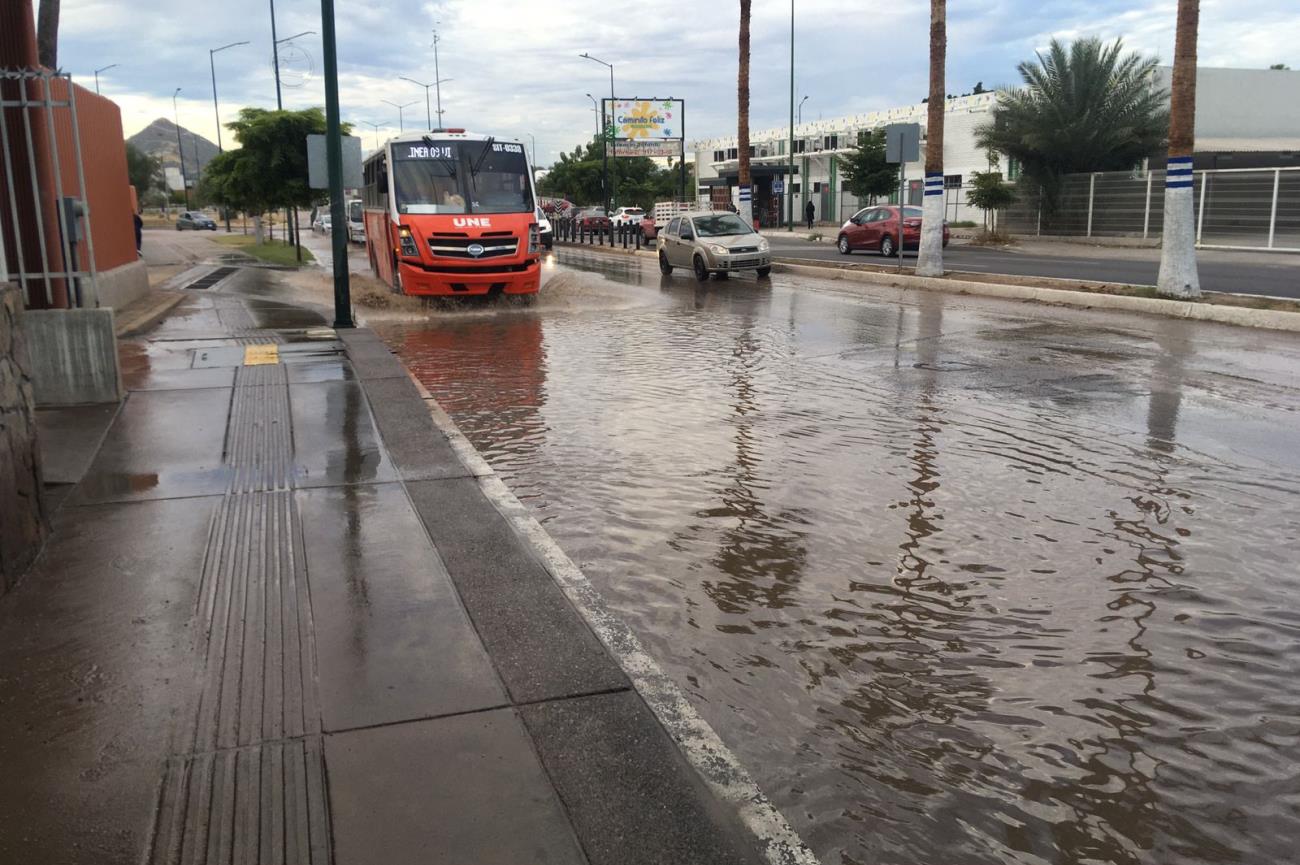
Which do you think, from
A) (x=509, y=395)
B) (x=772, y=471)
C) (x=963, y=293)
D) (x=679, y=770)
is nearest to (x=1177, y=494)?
(x=772, y=471)

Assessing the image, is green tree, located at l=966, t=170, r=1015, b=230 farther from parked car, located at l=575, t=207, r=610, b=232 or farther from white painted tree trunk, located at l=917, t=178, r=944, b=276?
white painted tree trunk, located at l=917, t=178, r=944, b=276

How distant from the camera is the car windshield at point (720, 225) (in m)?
25.5

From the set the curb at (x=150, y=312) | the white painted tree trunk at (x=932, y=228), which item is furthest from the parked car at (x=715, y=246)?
the curb at (x=150, y=312)

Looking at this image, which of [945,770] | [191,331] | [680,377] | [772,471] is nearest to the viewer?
[945,770]

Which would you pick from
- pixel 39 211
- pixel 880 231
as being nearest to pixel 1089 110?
pixel 880 231

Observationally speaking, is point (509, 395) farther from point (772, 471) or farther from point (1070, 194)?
point (1070, 194)

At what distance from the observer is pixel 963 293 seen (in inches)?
833

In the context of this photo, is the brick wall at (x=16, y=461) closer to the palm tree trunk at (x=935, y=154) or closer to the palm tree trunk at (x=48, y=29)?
the palm tree trunk at (x=48, y=29)

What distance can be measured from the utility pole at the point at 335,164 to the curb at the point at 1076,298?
469 inches

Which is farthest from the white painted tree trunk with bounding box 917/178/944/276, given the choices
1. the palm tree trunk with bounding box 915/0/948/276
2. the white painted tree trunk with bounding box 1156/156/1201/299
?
the white painted tree trunk with bounding box 1156/156/1201/299

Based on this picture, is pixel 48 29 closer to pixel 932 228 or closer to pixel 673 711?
pixel 932 228

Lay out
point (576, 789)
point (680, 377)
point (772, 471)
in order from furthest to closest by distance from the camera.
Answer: point (680, 377) → point (772, 471) → point (576, 789)

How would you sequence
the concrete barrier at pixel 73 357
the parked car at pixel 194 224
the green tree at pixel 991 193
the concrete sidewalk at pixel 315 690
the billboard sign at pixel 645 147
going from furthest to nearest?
the parked car at pixel 194 224, the billboard sign at pixel 645 147, the green tree at pixel 991 193, the concrete barrier at pixel 73 357, the concrete sidewalk at pixel 315 690

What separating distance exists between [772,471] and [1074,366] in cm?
586
